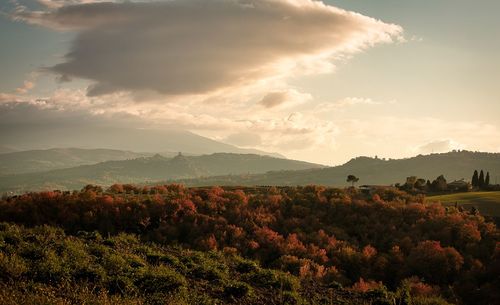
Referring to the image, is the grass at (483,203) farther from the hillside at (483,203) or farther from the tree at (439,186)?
the tree at (439,186)

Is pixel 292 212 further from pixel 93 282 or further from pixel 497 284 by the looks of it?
pixel 93 282

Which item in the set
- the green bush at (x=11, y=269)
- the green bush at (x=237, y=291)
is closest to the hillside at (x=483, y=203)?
the green bush at (x=237, y=291)

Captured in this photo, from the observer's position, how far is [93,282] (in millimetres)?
17125

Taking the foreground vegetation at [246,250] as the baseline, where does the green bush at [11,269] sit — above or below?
above

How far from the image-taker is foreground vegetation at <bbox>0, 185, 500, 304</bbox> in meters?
18.0

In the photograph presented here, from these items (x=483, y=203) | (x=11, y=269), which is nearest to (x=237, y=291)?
(x=11, y=269)

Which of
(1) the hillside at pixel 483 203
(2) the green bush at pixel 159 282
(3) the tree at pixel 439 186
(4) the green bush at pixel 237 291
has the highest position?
(3) the tree at pixel 439 186

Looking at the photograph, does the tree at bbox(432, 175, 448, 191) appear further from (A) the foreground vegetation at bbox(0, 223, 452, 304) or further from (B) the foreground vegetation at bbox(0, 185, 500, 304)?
(A) the foreground vegetation at bbox(0, 223, 452, 304)

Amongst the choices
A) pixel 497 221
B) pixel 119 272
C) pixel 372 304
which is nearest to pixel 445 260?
pixel 372 304

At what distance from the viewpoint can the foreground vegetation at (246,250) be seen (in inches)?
707

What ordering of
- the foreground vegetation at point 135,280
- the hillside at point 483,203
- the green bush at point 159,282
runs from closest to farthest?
the foreground vegetation at point 135,280, the green bush at point 159,282, the hillside at point 483,203

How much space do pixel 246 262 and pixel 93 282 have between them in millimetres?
11985

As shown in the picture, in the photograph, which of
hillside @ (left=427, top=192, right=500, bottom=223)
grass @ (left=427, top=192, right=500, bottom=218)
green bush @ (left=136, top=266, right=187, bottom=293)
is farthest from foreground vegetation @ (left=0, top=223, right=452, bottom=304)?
grass @ (left=427, top=192, right=500, bottom=218)

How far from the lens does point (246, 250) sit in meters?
34.8
